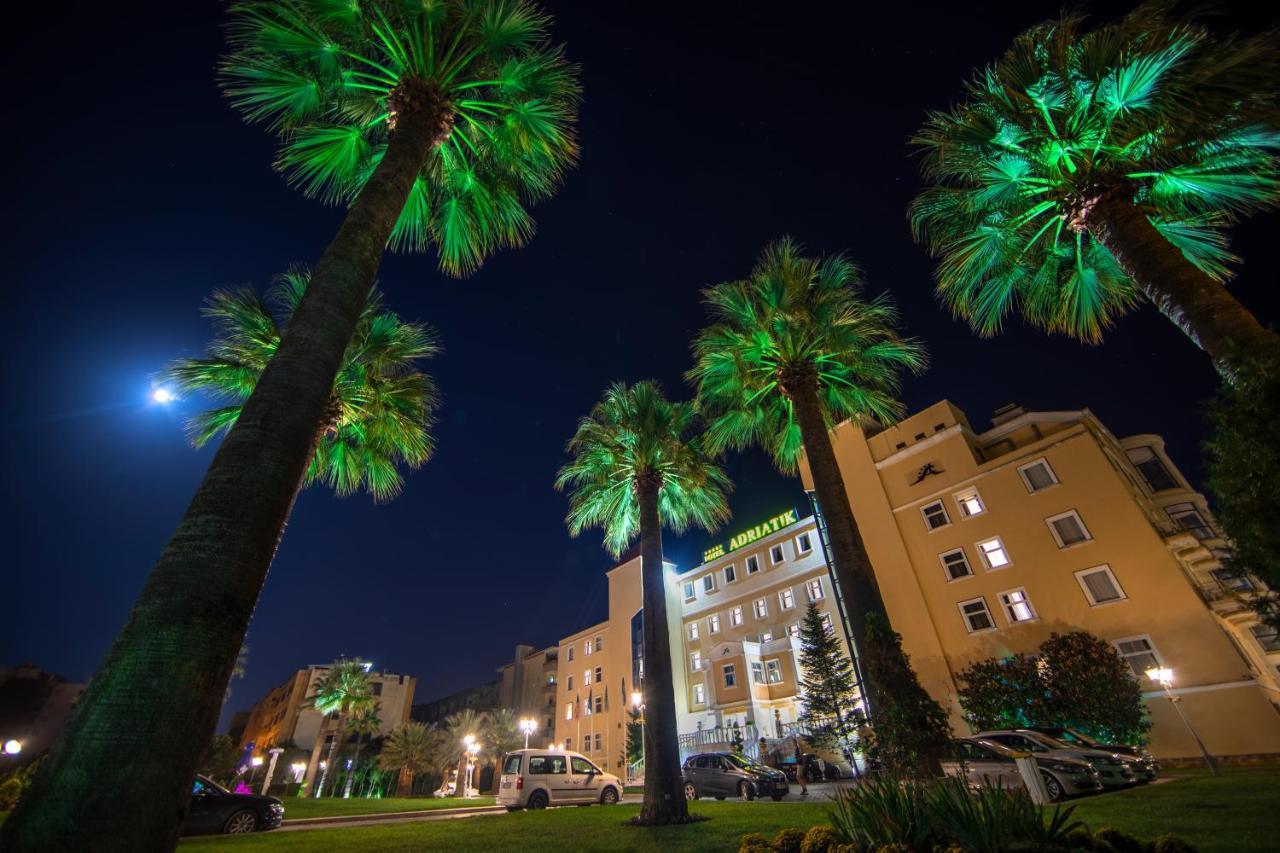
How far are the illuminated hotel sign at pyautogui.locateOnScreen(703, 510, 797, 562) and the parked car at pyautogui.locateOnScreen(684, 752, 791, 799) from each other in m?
21.8

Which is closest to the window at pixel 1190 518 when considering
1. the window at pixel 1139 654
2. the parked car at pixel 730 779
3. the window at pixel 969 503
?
the window at pixel 1139 654

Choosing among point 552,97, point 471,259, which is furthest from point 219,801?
point 552,97

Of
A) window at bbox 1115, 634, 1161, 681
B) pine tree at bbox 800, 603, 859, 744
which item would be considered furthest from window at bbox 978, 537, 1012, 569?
pine tree at bbox 800, 603, 859, 744

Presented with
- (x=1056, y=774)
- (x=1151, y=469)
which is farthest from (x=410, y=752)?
(x=1151, y=469)

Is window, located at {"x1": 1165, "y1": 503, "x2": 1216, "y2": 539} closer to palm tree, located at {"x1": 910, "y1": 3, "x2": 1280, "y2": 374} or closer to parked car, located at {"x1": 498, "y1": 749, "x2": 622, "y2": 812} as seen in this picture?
palm tree, located at {"x1": 910, "y1": 3, "x2": 1280, "y2": 374}

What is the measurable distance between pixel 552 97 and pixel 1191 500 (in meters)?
34.8

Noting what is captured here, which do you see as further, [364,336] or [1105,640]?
[1105,640]

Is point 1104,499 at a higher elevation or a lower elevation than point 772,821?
higher

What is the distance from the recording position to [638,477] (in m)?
16.5

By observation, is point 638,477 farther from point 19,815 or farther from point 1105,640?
point 1105,640

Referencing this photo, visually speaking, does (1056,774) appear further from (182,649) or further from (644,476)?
(182,649)

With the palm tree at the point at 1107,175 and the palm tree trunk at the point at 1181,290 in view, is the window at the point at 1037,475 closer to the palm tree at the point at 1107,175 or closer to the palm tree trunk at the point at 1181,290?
the palm tree at the point at 1107,175

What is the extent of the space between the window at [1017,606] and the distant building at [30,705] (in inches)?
2962

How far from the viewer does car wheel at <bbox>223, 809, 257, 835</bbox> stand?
12.8m
